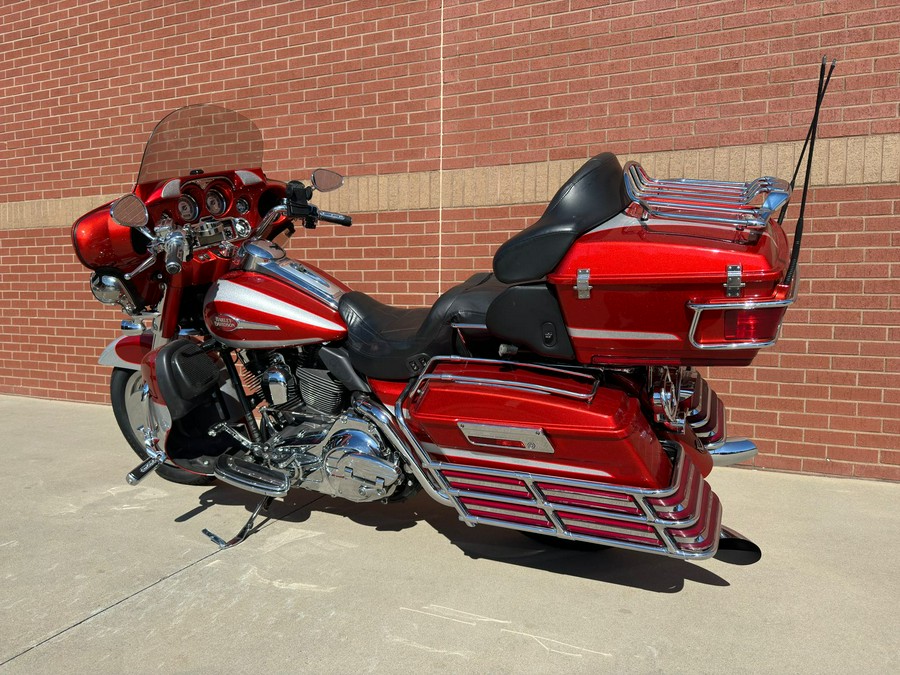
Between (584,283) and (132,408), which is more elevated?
(584,283)

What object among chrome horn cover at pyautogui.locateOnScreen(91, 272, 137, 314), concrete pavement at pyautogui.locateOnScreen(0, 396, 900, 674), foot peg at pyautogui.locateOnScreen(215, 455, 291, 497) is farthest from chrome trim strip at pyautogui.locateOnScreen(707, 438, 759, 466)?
chrome horn cover at pyautogui.locateOnScreen(91, 272, 137, 314)

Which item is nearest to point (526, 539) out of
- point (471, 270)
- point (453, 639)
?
point (453, 639)

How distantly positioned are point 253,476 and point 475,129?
2.85 m

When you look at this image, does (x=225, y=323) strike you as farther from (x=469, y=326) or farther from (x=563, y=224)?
(x=563, y=224)

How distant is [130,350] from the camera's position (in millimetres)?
3953

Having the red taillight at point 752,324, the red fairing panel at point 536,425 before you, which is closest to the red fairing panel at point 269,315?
the red fairing panel at point 536,425

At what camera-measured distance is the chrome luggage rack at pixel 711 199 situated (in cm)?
232

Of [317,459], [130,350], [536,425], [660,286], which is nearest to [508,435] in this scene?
[536,425]

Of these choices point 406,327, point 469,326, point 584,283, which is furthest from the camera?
point 406,327

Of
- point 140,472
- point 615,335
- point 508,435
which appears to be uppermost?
point 615,335

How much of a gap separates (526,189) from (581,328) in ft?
8.34

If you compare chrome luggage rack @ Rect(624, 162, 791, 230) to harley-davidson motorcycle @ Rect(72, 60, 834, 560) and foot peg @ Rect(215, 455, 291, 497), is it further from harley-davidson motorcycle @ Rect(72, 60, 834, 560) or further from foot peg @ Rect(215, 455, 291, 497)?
foot peg @ Rect(215, 455, 291, 497)

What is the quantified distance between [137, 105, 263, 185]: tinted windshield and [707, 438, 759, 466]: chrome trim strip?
256 centimetres

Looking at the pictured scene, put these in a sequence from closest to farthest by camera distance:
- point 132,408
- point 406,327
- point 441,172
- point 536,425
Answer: point 536,425
point 406,327
point 132,408
point 441,172
